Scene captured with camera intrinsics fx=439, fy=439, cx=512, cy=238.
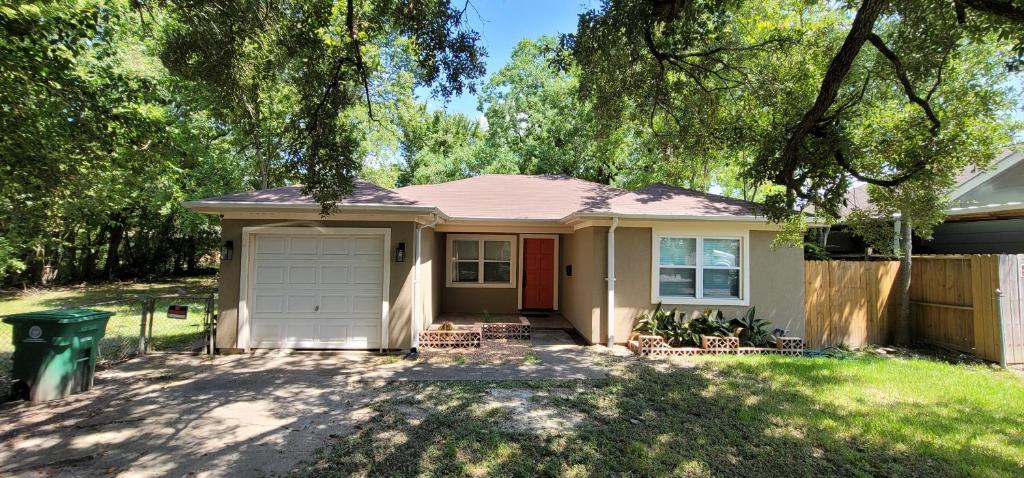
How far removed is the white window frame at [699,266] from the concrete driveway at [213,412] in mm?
2049

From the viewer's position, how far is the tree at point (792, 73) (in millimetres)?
4680

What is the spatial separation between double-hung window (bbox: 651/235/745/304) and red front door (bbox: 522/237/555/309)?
3646 millimetres

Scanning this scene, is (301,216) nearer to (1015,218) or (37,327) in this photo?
(37,327)

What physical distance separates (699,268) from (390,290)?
233 inches

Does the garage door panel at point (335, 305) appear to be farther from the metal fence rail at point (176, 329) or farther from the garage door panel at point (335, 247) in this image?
the metal fence rail at point (176, 329)

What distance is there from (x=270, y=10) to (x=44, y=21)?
2758mm

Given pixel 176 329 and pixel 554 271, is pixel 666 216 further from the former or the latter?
pixel 176 329

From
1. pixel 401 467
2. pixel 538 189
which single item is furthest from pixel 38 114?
pixel 538 189

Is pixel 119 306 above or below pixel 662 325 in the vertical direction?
below

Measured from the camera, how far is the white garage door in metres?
7.68

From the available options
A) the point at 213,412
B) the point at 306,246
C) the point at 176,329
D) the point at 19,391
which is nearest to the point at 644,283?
the point at 306,246

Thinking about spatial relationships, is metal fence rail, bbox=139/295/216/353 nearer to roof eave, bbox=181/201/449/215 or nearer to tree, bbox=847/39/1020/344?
roof eave, bbox=181/201/449/215

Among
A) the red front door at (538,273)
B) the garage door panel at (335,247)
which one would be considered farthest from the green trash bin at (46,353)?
the red front door at (538,273)

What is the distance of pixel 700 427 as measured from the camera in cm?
454
